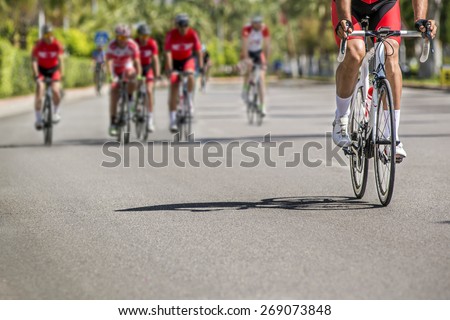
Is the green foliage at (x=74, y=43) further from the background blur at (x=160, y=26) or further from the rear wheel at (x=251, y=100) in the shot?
the rear wheel at (x=251, y=100)

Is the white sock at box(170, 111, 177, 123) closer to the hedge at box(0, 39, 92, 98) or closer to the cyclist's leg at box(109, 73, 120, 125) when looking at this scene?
the cyclist's leg at box(109, 73, 120, 125)

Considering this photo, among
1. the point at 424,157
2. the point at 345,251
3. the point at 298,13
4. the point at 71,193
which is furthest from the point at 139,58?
the point at 298,13

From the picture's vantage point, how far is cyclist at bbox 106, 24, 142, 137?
16.5 m

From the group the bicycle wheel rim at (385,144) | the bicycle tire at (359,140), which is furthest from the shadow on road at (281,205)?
the bicycle wheel rim at (385,144)

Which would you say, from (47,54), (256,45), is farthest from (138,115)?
(256,45)

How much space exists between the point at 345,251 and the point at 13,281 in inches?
80.1

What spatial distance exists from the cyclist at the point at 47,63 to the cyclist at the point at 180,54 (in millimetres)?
1765

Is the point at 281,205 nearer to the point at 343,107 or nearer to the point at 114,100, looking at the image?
the point at 343,107

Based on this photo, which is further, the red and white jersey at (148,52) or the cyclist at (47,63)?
the red and white jersey at (148,52)

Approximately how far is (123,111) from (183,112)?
1.02 meters

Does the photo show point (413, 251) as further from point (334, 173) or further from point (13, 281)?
point (334, 173)

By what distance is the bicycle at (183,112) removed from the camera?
1711 cm

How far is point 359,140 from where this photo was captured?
8.59m

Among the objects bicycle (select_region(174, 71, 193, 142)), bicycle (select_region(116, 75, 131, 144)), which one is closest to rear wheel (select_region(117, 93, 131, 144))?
bicycle (select_region(116, 75, 131, 144))
